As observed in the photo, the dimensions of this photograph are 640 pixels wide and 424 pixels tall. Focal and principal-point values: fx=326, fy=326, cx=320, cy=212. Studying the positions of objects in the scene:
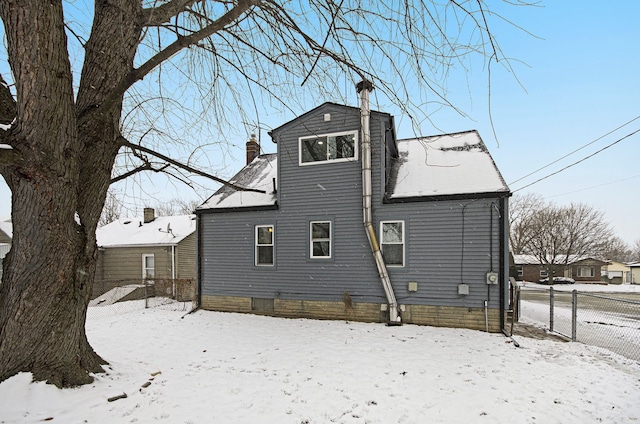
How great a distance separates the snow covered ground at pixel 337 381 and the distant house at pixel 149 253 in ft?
29.5

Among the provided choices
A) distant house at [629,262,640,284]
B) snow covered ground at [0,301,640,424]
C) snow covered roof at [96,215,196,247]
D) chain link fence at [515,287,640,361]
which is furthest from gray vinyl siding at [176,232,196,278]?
distant house at [629,262,640,284]

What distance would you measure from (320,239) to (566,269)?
4058cm

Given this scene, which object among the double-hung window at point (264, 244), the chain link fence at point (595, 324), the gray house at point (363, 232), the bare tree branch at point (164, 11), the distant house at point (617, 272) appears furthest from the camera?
the distant house at point (617, 272)

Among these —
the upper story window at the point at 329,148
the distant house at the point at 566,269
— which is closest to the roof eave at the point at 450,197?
the upper story window at the point at 329,148

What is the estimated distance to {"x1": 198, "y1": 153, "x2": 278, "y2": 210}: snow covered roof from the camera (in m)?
10.6

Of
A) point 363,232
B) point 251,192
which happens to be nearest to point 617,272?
point 363,232

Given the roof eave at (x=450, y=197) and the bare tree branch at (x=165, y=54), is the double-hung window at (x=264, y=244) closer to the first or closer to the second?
the roof eave at (x=450, y=197)

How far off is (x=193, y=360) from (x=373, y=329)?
4395 millimetres

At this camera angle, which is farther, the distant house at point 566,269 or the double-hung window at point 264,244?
the distant house at point 566,269

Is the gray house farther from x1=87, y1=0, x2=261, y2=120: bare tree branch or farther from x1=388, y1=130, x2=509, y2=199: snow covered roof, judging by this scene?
x1=87, y1=0, x2=261, y2=120: bare tree branch

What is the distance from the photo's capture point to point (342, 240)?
30.9ft

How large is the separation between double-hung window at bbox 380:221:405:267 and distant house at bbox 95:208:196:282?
11544 mm

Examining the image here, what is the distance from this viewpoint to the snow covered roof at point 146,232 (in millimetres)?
17047

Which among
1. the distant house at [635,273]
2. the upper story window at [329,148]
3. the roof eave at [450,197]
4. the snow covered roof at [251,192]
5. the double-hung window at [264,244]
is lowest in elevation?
the distant house at [635,273]
